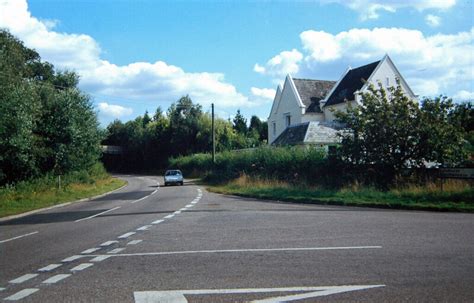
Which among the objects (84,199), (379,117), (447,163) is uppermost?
(379,117)

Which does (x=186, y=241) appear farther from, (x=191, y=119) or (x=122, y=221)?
(x=191, y=119)

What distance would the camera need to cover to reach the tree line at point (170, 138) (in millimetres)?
79375

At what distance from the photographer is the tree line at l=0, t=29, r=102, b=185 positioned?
83.7 ft

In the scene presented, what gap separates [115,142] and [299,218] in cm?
9323

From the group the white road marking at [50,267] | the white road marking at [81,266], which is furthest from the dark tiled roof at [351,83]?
the white road marking at [50,267]

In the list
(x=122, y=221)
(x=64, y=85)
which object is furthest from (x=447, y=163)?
(x=64, y=85)

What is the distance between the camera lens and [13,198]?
26828 millimetres

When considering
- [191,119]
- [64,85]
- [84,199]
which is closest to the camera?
[84,199]

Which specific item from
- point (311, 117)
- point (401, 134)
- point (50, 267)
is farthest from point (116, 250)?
point (311, 117)

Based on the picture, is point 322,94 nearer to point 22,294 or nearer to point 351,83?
point 351,83

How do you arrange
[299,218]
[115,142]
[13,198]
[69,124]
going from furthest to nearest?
[115,142], [69,124], [13,198], [299,218]

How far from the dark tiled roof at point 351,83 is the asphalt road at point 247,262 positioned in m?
41.4

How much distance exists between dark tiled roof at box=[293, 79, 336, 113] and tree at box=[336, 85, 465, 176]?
103 feet

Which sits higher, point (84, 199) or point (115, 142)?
point (115, 142)
